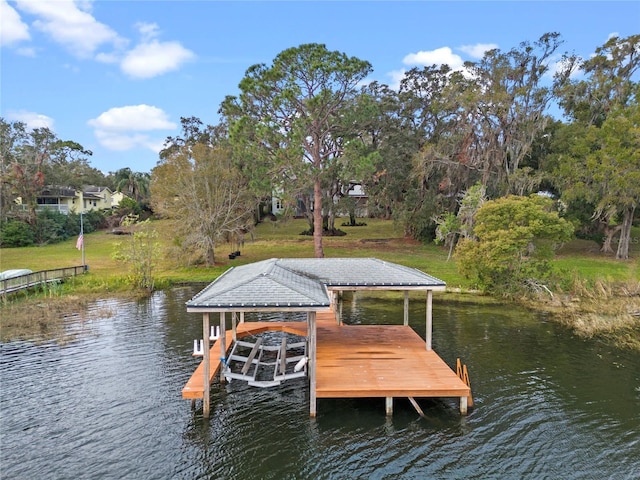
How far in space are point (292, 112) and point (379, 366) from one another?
76.7ft

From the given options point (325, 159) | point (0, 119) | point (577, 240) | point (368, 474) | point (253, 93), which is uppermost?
point (0, 119)

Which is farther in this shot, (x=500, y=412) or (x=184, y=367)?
(x=184, y=367)

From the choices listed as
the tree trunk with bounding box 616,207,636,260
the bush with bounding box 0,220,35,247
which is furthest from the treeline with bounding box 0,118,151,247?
the tree trunk with bounding box 616,207,636,260

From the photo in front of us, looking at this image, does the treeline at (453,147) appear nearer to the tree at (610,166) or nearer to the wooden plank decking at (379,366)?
the tree at (610,166)

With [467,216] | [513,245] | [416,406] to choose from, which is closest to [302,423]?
[416,406]

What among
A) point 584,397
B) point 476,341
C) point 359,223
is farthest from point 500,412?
point 359,223

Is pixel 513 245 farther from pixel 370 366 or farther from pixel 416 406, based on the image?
pixel 416 406

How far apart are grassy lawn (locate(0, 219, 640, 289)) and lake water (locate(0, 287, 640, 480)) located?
13.1 m

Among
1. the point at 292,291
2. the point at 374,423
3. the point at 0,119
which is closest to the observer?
the point at 374,423

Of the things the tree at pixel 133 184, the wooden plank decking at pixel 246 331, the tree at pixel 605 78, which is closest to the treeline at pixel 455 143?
the tree at pixel 605 78

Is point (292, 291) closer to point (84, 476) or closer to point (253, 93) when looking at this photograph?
point (84, 476)

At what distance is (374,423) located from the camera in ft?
36.8

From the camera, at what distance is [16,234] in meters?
44.3

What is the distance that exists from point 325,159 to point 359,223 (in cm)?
2527
